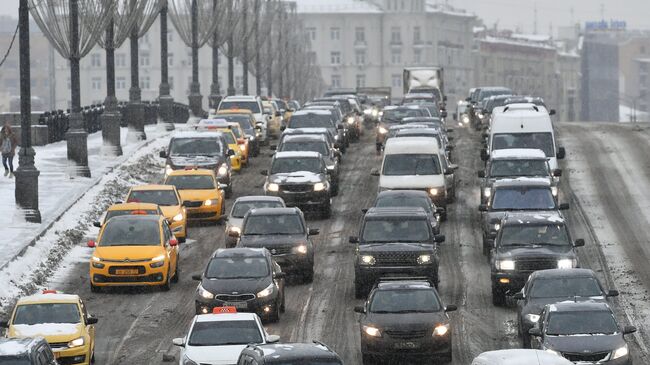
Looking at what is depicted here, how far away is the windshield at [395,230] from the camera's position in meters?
32.0

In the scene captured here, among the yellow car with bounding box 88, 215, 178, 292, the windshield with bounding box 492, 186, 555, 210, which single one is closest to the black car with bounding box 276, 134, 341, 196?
the windshield with bounding box 492, 186, 555, 210

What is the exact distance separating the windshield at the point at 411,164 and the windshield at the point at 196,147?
6.84 metres

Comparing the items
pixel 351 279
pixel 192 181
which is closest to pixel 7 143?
pixel 192 181

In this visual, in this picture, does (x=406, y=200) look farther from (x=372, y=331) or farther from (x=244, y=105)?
(x=244, y=105)

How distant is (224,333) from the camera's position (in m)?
23.4

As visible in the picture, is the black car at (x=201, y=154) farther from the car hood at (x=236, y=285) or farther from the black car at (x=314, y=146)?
the car hood at (x=236, y=285)

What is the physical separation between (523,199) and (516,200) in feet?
0.52

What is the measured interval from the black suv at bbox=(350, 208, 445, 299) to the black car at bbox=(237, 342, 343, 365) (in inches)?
454

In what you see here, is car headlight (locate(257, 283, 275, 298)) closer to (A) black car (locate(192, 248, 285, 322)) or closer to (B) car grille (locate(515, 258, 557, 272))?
(A) black car (locate(192, 248, 285, 322))

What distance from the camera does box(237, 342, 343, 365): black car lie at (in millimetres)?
18812

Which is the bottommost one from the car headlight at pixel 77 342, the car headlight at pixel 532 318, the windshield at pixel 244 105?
the car headlight at pixel 77 342

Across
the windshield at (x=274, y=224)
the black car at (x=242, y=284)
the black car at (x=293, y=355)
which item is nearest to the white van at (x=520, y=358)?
the black car at (x=293, y=355)

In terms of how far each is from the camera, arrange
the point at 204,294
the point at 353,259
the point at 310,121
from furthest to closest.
A: the point at 310,121 < the point at 353,259 < the point at 204,294

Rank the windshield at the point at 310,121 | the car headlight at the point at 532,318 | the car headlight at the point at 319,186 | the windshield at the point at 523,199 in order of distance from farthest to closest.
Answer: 1. the windshield at the point at 310,121
2. the car headlight at the point at 319,186
3. the windshield at the point at 523,199
4. the car headlight at the point at 532,318
